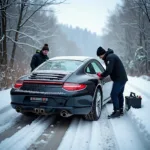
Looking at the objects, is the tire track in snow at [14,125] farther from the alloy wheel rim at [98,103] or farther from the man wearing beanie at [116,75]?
the man wearing beanie at [116,75]

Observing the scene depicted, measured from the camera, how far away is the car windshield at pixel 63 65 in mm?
5106

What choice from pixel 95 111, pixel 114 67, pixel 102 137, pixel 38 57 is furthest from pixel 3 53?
pixel 102 137

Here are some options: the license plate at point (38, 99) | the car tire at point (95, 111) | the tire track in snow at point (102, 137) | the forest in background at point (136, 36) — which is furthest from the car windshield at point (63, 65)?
the forest in background at point (136, 36)

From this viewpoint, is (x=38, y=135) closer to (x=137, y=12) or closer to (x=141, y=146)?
(x=141, y=146)

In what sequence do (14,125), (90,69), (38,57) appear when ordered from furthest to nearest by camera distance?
(38,57) → (90,69) → (14,125)

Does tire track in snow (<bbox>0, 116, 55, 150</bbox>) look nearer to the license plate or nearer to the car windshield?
the license plate

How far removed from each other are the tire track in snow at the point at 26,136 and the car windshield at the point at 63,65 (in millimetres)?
1264

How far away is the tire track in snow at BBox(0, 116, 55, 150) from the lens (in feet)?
11.6

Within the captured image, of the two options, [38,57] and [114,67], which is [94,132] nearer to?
[114,67]

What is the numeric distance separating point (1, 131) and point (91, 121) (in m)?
2.03

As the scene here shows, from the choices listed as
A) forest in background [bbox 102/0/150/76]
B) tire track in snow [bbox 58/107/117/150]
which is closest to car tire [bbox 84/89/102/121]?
tire track in snow [bbox 58/107/117/150]

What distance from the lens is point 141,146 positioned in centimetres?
366

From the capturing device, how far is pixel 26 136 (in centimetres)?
402

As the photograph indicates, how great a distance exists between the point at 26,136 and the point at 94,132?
4.32 ft
